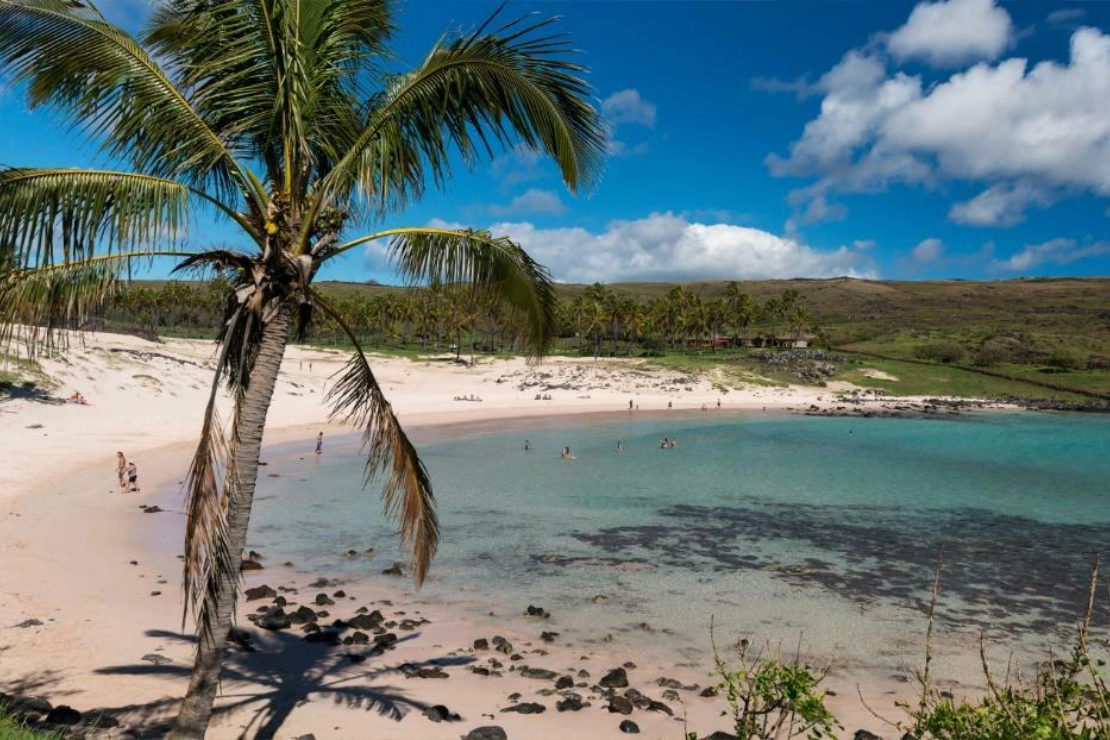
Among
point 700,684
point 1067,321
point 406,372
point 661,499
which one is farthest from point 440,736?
point 1067,321

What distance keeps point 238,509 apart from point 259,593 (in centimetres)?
1019

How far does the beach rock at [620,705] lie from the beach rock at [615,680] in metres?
0.75

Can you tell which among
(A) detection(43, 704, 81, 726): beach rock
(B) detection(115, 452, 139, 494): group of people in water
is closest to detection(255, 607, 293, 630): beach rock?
(A) detection(43, 704, 81, 726): beach rock

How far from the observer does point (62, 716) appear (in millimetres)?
8422

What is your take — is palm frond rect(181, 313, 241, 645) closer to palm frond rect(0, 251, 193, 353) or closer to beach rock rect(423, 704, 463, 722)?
palm frond rect(0, 251, 193, 353)

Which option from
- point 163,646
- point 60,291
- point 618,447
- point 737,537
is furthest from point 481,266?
point 618,447

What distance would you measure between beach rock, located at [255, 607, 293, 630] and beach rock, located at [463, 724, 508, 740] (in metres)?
5.58

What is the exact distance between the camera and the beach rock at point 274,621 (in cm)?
1335

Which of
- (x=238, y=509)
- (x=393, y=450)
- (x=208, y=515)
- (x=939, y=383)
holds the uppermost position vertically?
(x=939, y=383)

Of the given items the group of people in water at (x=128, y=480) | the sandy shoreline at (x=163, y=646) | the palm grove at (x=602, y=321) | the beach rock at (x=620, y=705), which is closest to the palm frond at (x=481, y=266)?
the sandy shoreline at (x=163, y=646)

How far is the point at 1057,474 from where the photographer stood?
4253cm

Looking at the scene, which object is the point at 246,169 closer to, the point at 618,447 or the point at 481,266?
the point at 481,266

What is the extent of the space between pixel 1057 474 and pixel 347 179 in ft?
158

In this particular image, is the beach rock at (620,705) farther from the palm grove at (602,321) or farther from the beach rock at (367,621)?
the palm grove at (602,321)
